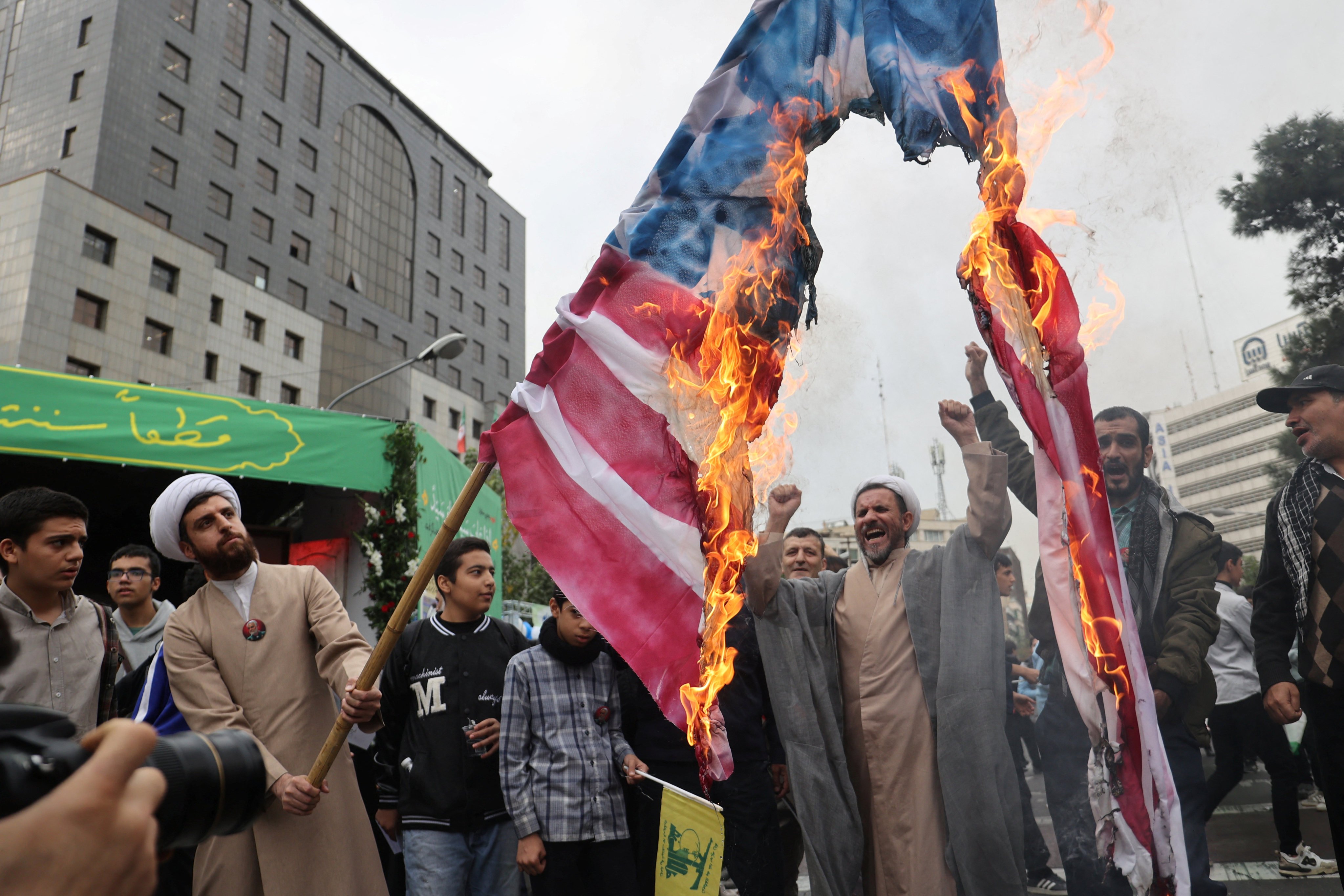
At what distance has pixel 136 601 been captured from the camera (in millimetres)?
4938

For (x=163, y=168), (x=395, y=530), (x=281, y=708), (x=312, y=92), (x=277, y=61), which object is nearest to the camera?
(x=281, y=708)

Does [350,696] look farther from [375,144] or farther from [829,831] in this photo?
[375,144]

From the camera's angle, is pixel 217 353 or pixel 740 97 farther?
→ pixel 217 353

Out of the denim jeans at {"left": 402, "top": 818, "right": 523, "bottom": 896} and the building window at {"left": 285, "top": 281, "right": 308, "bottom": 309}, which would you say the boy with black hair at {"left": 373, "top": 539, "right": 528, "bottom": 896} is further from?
the building window at {"left": 285, "top": 281, "right": 308, "bottom": 309}

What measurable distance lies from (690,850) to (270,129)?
42.0m

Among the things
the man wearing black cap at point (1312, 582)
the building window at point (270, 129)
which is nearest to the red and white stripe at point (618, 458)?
the man wearing black cap at point (1312, 582)

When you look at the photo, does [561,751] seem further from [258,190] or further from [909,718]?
[258,190]

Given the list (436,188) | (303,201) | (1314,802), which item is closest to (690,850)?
(1314,802)

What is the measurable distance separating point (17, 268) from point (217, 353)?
7357 mm

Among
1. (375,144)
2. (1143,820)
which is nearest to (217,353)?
(375,144)

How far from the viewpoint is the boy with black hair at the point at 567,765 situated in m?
3.62

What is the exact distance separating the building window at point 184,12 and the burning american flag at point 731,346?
129 ft

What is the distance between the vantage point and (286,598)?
3.29m

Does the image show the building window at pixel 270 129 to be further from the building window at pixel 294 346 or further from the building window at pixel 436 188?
the building window at pixel 436 188
